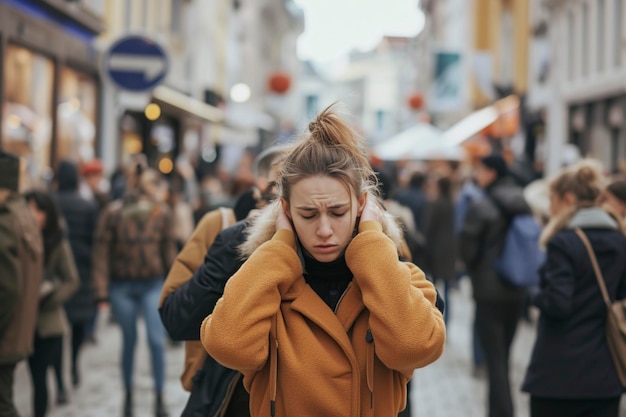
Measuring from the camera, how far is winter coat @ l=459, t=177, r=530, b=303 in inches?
313

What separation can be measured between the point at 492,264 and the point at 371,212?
5.04 m

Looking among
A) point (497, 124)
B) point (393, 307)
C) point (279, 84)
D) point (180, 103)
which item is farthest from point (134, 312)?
point (279, 84)

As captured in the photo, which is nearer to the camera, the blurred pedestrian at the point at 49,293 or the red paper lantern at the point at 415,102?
the blurred pedestrian at the point at 49,293

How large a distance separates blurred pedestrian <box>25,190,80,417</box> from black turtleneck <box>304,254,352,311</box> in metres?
4.56

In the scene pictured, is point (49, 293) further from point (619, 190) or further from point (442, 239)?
point (442, 239)

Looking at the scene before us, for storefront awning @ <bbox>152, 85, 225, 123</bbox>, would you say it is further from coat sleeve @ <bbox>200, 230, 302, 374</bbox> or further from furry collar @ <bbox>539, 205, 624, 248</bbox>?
coat sleeve @ <bbox>200, 230, 302, 374</bbox>

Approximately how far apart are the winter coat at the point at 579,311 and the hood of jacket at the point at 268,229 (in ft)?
7.35

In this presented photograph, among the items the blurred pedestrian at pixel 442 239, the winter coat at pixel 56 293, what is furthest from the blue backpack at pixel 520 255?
the blurred pedestrian at pixel 442 239

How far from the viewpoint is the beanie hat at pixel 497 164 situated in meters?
8.23

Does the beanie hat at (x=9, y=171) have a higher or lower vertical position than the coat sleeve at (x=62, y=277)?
higher

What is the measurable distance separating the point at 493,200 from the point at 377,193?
15.3ft

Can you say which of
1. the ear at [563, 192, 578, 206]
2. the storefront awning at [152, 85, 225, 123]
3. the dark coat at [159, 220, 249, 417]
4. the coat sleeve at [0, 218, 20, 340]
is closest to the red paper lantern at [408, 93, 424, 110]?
the storefront awning at [152, 85, 225, 123]

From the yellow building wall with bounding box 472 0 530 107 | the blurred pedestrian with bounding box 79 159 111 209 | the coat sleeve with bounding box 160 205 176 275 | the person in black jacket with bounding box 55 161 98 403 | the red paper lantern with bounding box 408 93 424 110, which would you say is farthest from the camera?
the red paper lantern with bounding box 408 93 424 110

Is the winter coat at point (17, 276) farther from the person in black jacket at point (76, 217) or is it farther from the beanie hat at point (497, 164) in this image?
the beanie hat at point (497, 164)
